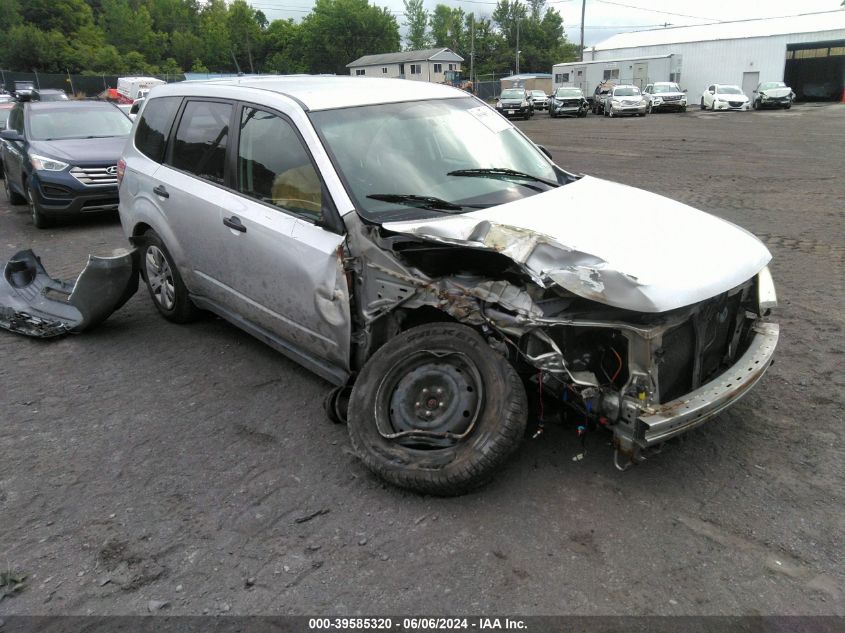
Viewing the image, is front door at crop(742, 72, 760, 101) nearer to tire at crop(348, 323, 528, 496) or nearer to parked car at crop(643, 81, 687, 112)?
parked car at crop(643, 81, 687, 112)

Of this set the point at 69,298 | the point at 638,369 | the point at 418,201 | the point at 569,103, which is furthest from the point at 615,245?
the point at 569,103

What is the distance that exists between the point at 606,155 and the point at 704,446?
43.8ft

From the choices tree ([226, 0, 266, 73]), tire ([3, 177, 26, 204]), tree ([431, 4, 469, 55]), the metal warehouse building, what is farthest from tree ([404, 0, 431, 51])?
tire ([3, 177, 26, 204])

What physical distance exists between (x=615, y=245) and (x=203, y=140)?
10.2 feet

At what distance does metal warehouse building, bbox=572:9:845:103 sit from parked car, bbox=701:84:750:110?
11.1m

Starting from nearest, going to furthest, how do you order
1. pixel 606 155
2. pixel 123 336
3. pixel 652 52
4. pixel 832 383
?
1. pixel 832 383
2. pixel 123 336
3. pixel 606 155
4. pixel 652 52

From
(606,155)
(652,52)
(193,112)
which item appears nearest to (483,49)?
(652,52)

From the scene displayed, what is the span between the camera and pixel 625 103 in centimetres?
3131

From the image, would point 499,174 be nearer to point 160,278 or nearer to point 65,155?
point 160,278

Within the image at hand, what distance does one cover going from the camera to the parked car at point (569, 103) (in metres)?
32.7

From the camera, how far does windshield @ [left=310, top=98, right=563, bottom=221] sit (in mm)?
3658

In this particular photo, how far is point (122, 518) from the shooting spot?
308 cm

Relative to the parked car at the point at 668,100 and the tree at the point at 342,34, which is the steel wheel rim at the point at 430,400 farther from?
the tree at the point at 342,34

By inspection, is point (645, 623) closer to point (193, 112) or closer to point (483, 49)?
point (193, 112)
